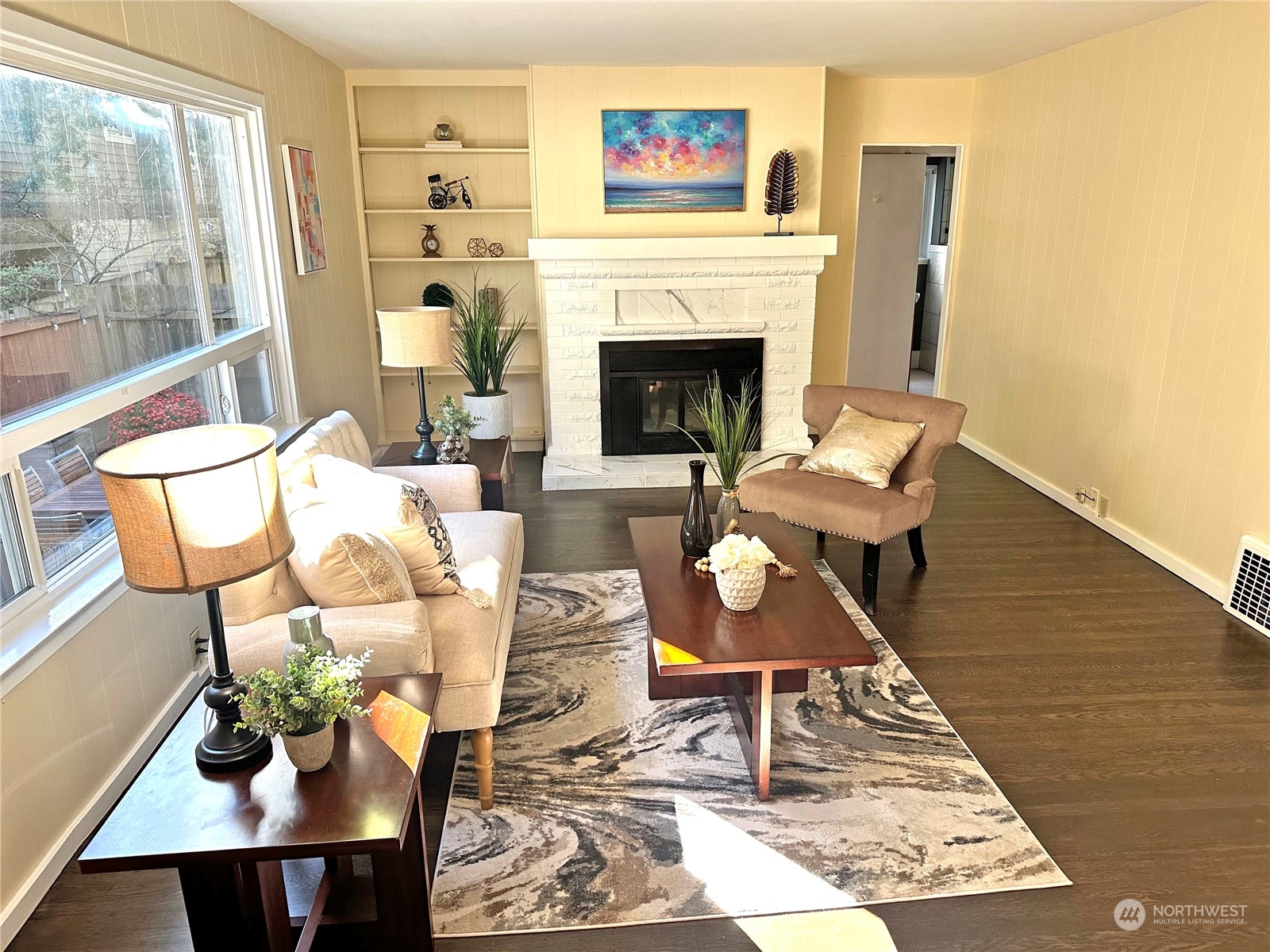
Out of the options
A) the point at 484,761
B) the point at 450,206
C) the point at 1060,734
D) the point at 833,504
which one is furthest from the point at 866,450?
the point at 450,206

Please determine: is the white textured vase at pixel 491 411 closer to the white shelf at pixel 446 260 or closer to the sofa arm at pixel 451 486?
the white shelf at pixel 446 260

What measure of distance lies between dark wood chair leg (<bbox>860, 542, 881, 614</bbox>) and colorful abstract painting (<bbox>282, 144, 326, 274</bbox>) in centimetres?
311

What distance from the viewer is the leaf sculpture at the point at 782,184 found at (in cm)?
543

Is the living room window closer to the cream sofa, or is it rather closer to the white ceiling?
the cream sofa

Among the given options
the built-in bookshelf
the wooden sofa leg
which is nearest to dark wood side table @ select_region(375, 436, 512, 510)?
the wooden sofa leg

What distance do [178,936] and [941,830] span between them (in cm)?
198

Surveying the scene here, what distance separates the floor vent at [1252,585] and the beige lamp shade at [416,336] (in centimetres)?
351

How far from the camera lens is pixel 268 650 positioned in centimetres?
227

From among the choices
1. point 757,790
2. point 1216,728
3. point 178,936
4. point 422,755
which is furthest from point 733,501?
point 178,936

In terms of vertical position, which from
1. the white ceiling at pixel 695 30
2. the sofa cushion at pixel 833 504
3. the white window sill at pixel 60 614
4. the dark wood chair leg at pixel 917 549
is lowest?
the dark wood chair leg at pixel 917 549

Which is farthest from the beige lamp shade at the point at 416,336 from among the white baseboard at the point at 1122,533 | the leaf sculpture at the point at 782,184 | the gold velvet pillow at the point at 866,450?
the white baseboard at the point at 1122,533

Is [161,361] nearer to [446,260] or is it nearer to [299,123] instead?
[299,123]

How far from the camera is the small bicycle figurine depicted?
5.86m

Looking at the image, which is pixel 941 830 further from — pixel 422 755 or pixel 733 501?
pixel 422 755
